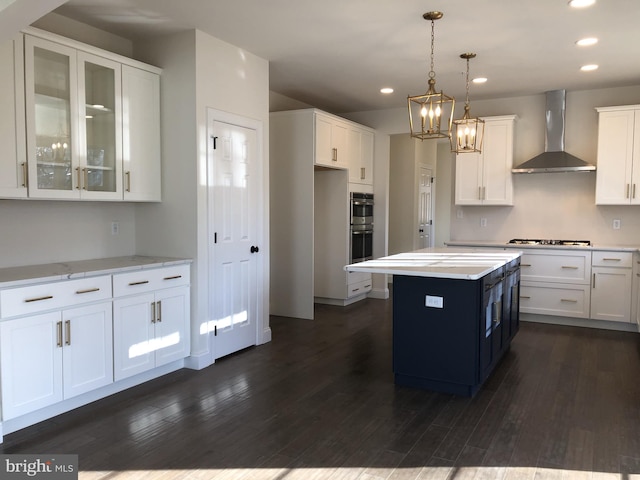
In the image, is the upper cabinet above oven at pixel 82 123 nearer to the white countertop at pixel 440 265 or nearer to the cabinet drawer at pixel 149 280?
the cabinet drawer at pixel 149 280

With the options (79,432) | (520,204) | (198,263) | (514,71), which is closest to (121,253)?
(198,263)

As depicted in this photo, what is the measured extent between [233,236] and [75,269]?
4.70ft

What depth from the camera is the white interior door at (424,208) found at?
335 inches

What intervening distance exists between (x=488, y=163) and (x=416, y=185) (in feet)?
6.93

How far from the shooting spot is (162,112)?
418 centimetres

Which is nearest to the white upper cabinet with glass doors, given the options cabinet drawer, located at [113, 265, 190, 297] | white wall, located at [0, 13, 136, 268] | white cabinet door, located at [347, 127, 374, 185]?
white wall, located at [0, 13, 136, 268]

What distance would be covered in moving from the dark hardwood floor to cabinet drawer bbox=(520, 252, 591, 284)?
1.30 meters

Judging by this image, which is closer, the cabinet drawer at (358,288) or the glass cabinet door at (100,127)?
the glass cabinet door at (100,127)

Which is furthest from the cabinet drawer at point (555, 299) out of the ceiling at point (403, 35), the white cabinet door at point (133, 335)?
the white cabinet door at point (133, 335)

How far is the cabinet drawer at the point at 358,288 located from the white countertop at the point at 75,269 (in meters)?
3.13

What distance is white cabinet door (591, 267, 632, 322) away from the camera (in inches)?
211

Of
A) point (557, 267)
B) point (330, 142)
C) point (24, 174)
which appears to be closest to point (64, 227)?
point (24, 174)

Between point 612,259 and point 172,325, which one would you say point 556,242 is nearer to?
point 612,259

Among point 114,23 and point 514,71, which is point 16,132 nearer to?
point 114,23
